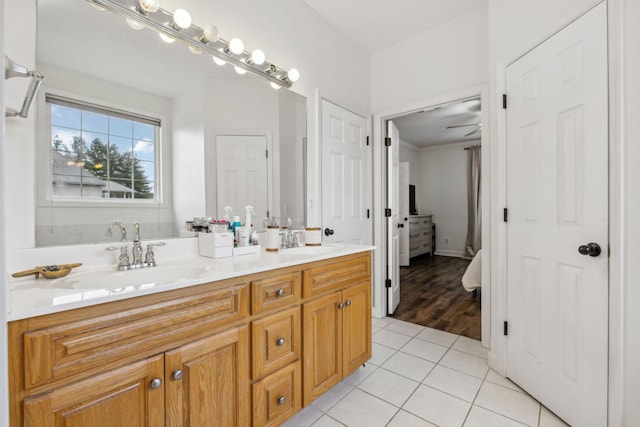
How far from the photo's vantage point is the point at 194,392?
105cm

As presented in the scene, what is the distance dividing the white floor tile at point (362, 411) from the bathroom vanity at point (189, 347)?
0.47 ft

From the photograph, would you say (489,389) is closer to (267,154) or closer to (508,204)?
(508,204)

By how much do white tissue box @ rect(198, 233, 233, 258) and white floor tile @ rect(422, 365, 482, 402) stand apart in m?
1.50

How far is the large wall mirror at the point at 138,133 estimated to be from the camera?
1.23 m

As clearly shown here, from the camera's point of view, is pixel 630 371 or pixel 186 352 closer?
pixel 186 352

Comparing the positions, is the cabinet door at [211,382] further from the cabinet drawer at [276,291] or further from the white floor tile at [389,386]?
the white floor tile at [389,386]

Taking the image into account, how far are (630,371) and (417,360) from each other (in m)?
1.16

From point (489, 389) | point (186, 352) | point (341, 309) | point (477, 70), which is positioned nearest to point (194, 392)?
point (186, 352)

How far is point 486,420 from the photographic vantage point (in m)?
1.52

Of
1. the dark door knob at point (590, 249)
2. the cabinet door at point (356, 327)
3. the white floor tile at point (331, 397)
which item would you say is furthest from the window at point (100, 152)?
the dark door knob at point (590, 249)

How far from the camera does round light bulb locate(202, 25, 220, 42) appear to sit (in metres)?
1.58

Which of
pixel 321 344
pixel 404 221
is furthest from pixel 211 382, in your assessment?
pixel 404 221

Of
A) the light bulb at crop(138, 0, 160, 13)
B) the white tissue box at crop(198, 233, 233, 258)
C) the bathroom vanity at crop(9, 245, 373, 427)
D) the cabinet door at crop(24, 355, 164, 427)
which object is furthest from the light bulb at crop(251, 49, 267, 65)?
the cabinet door at crop(24, 355, 164, 427)

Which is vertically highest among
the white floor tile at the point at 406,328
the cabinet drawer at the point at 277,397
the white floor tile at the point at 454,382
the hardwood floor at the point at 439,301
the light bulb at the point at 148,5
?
the light bulb at the point at 148,5
